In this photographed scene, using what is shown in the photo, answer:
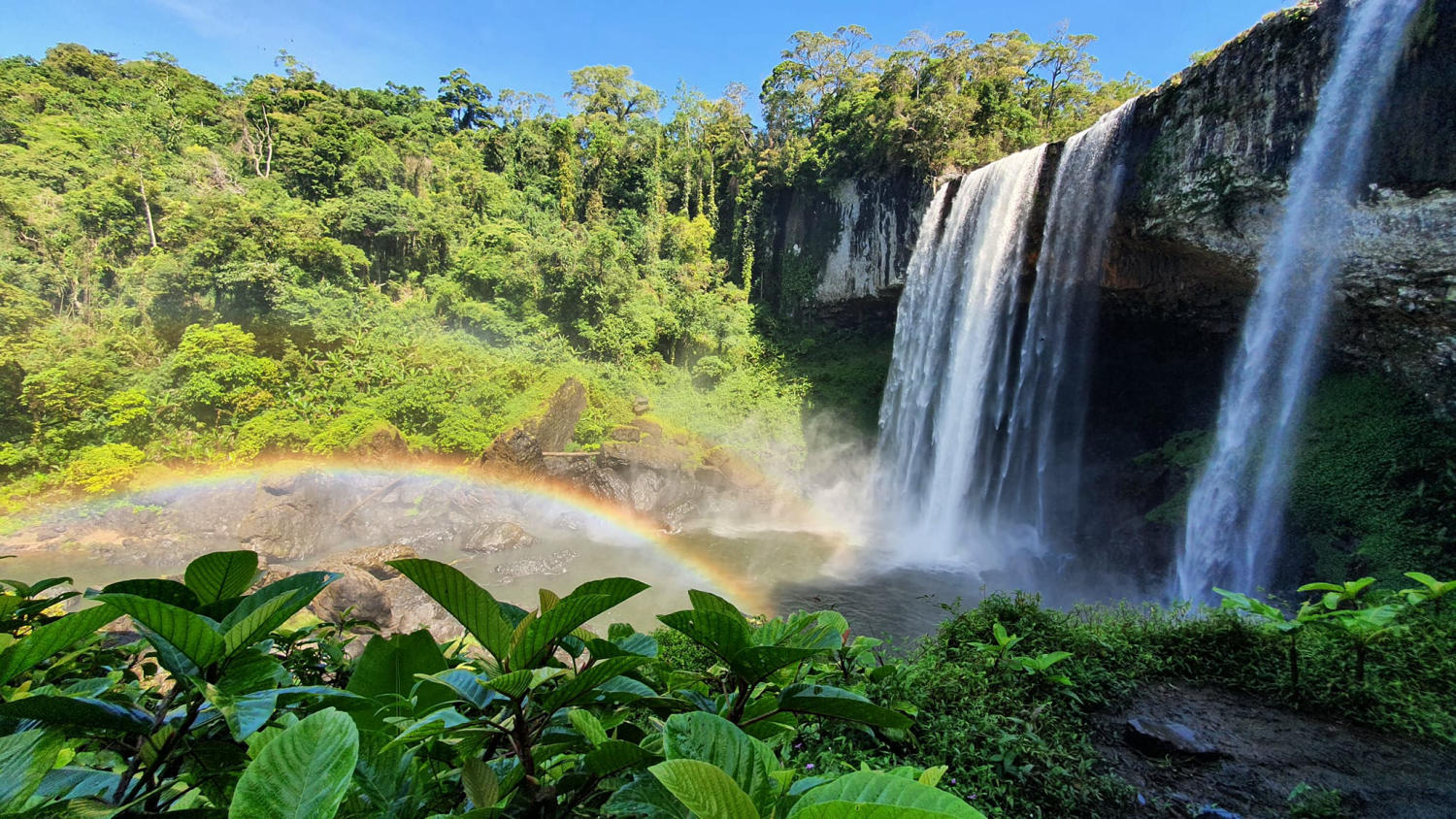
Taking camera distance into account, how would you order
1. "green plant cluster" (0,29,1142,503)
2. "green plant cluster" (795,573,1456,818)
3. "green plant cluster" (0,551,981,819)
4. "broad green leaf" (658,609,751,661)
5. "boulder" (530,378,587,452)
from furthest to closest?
"boulder" (530,378,587,452), "green plant cluster" (0,29,1142,503), "green plant cluster" (795,573,1456,818), "broad green leaf" (658,609,751,661), "green plant cluster" (0,551,981,819)

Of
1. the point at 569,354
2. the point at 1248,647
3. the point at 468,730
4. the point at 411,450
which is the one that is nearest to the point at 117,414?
the point at 411,450

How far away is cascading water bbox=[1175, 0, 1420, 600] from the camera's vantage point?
7387 mm

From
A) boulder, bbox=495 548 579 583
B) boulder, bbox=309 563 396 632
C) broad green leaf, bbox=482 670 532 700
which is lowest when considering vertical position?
boulder, bbox=495 548 579 583

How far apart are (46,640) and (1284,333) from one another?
12.1 meters

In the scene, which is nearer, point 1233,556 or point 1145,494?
point 1233,556

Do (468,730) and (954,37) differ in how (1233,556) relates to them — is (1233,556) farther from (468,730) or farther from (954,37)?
(954,37)

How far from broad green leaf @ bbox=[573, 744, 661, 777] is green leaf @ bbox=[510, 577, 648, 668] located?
0.37 feet

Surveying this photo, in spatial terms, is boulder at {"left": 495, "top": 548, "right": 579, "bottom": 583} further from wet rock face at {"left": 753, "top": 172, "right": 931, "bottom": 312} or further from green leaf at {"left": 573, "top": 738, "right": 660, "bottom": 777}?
wet rock face at {"left": 753, "top": 172, "right": 931, "bottom": 312}

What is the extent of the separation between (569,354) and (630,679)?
18592 millimetres

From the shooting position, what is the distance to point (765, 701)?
2.34 feet

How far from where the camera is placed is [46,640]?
0.58 m

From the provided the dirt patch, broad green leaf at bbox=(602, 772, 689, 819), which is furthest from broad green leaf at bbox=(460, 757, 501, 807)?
the dirt patch

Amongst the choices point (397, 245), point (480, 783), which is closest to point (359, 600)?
point (480, 783)

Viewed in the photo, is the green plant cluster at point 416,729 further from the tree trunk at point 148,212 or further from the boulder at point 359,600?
the tree trunk at point 148,212
